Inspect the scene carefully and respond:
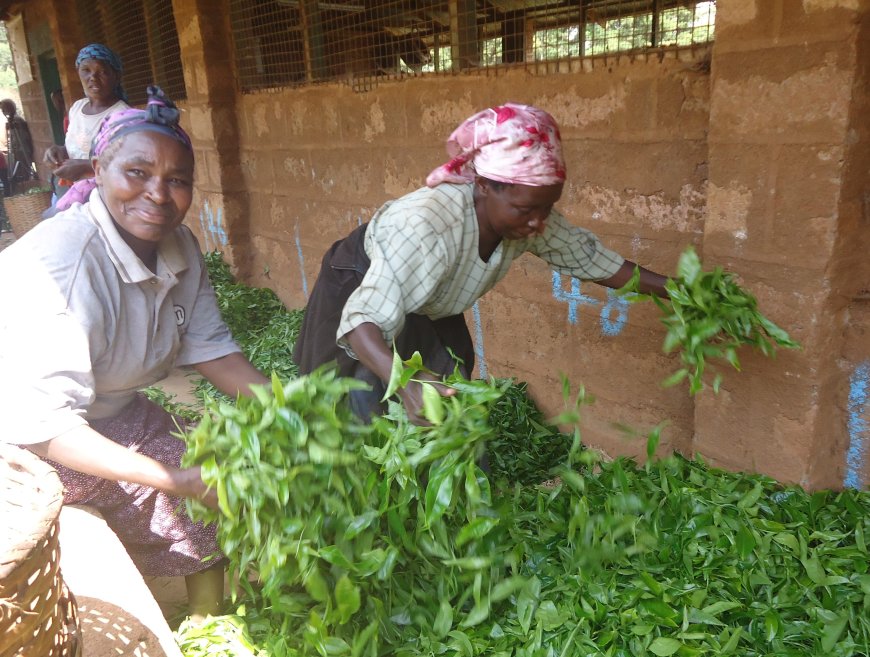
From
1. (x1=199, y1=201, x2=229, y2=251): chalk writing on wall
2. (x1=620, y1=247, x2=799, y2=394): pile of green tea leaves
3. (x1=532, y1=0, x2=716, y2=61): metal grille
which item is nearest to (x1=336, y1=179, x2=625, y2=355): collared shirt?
(x1=620, y1=247, x2=799, y2=394): pile of green tea leaves

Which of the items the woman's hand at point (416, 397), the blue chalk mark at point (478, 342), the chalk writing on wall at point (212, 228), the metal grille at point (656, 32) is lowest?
the blue chalk mark at point (478, 342)

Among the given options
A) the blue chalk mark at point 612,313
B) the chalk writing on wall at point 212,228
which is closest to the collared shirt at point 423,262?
the blue chalk mark at point 612,313

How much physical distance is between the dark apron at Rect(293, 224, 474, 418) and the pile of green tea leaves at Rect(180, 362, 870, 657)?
1.06 feet

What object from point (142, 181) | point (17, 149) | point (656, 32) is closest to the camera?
point (142, 181)

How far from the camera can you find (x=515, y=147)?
204 centimetres

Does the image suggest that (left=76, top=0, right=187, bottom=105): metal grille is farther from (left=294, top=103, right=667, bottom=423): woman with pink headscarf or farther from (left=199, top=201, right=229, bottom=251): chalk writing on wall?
(left=294, top=103, right=667, bottom=423): woman with pink headscarf

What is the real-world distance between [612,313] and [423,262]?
1365 mm

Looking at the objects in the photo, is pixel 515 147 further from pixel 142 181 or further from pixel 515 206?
pixel 142 181

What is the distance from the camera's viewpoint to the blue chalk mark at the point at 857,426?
96.4 inches

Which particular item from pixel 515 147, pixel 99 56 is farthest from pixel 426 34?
pixel 515 147

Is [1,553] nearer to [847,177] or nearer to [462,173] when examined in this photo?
[462,173]

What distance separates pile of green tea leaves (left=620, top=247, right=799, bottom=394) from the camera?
7.34ft

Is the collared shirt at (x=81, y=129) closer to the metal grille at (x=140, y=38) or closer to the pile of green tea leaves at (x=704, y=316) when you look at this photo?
the metal grille at (x=140, y=38)

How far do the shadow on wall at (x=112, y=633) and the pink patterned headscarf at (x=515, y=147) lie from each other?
4.81 ft
